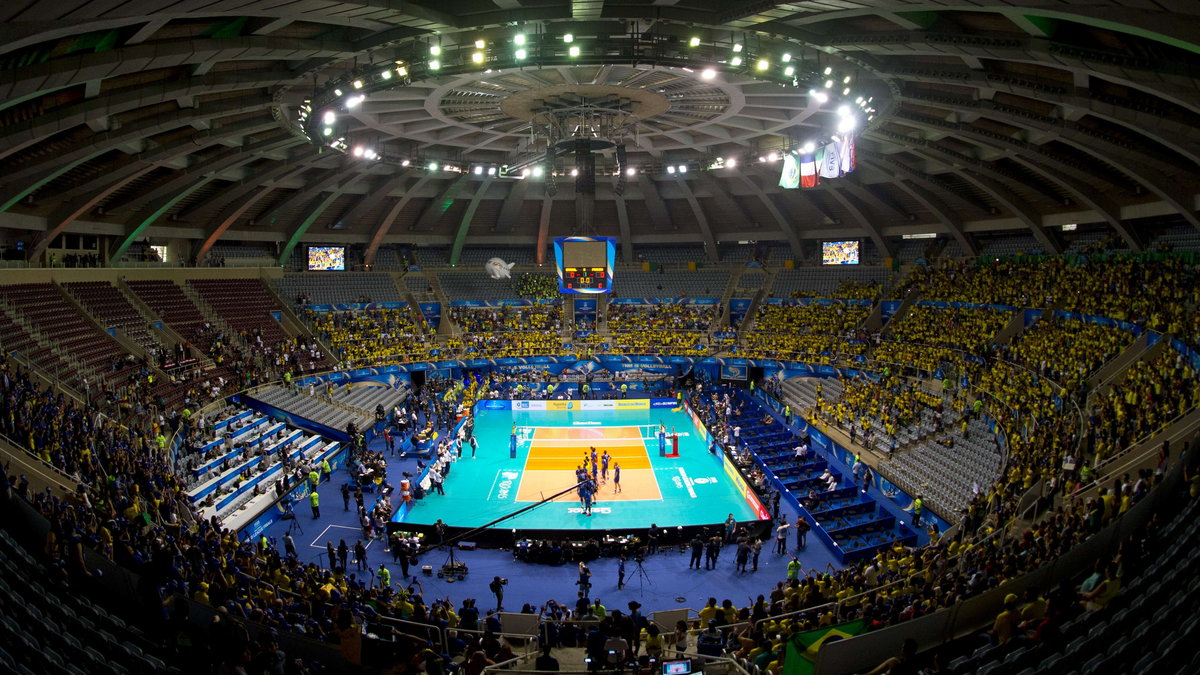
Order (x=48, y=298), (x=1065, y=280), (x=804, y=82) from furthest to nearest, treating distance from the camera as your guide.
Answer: (x=1065, y=280) < (x=48, y=298) < (x=804, y=82)

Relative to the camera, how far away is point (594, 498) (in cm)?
2573

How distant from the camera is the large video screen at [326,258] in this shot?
47.3 m

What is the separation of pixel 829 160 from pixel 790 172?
8.68 ft

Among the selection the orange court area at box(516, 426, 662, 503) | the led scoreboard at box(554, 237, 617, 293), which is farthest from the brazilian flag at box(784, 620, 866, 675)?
the led scoreboard at box(554, 237, 617, 293)

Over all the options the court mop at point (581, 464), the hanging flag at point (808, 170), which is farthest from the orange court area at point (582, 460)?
the hanging flag at point (808, 170)

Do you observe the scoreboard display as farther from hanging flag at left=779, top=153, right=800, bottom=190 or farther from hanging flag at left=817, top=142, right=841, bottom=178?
hanging flag at left=817, top=142, right=841, bottom=178

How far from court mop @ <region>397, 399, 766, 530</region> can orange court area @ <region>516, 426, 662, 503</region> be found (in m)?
0.04

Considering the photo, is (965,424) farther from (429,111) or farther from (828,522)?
(429,111)

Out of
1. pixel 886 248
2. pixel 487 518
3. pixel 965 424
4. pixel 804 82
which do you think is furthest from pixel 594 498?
pixel 886 248

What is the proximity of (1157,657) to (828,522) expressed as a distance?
16.0 metres

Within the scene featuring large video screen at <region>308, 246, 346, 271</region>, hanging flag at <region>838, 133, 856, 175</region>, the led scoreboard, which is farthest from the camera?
large video screen at <region>308, 246, 346, 271</region>

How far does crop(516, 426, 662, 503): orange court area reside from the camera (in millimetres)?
26406

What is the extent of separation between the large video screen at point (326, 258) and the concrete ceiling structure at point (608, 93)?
17.1ft

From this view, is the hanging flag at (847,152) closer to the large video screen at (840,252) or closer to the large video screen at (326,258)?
the large video screen at (840,252)
